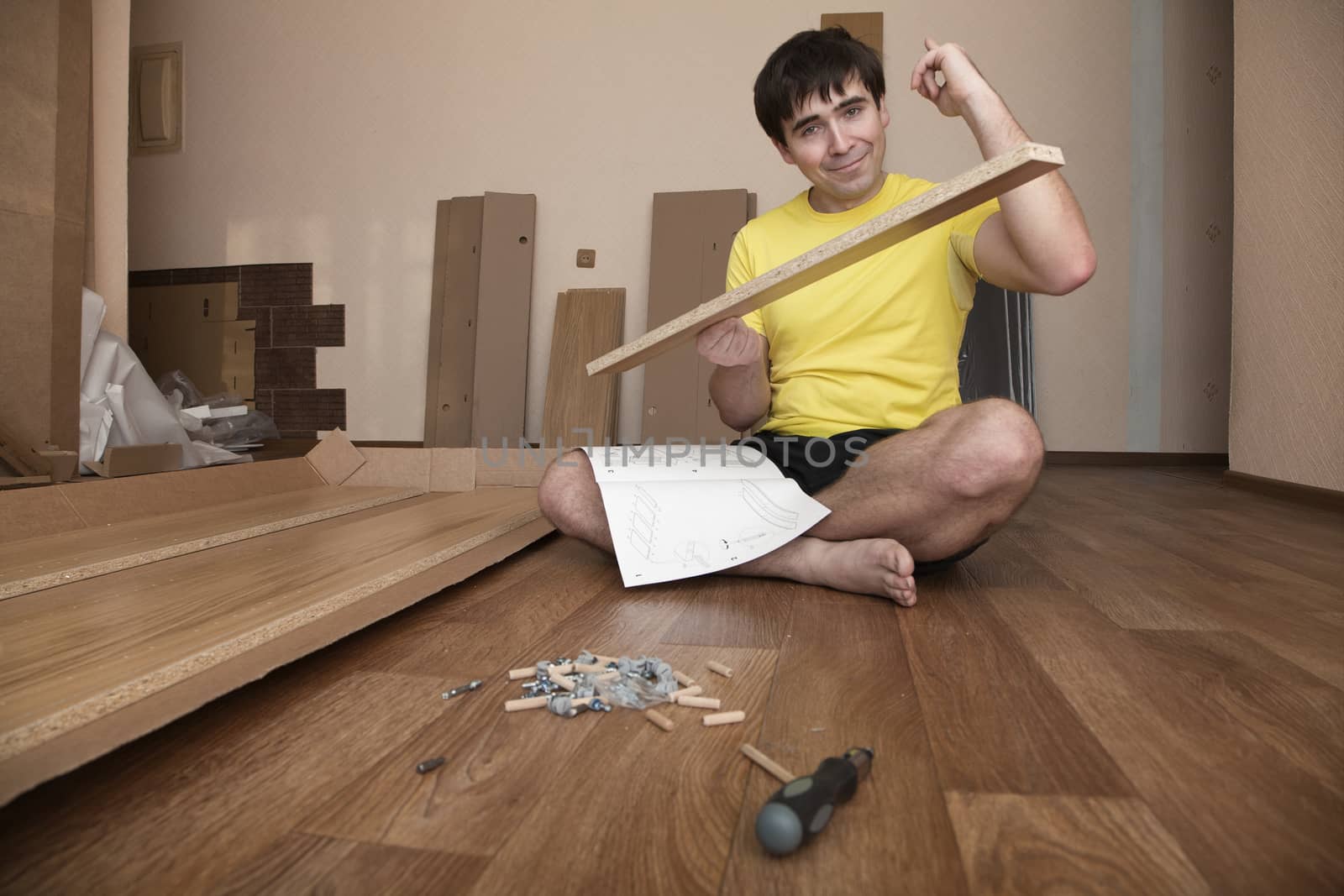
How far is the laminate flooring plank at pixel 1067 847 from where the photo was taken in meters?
0.60

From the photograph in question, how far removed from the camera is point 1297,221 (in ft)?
9.17

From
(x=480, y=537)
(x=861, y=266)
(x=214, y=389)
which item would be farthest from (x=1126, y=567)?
(x=214, y=389)

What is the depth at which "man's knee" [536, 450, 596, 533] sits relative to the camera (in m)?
1.66

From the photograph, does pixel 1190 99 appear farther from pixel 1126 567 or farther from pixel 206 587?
pixel 206 587

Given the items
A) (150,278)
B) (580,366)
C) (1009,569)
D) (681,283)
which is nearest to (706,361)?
(681,283)

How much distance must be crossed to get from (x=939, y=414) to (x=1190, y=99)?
11.5 ft

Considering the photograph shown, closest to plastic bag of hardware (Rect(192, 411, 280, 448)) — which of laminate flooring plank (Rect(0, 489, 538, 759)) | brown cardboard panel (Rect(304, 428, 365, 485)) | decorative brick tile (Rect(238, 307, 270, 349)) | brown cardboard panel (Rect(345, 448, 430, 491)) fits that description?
decorative brick tile (Rect(238, 307, 270, 349))

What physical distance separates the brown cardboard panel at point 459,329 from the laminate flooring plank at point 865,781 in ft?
11.3

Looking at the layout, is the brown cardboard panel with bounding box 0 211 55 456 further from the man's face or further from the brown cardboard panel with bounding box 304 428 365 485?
the man's face

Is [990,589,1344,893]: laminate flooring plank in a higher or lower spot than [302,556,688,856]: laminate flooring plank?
higher

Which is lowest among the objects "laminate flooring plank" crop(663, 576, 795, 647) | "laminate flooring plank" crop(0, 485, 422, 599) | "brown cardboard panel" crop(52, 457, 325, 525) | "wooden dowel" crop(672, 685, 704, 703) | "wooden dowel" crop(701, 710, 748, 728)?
"wooden dowel" crop(701, 710, 748, 728)

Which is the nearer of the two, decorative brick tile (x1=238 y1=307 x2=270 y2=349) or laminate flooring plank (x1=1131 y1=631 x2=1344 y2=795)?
laminate flooring plank (x1=1131 y1=631 x2=1344 y2=795)

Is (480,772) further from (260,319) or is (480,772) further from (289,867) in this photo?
(260,319)

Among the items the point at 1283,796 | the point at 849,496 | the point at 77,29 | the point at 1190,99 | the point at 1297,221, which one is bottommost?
the point at 1283,796
